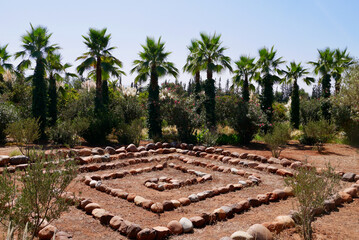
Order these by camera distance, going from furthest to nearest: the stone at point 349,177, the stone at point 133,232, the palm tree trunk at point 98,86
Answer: the palm tree trunk at point 98,86
the stone at point 349,177
the stone at point 133,232

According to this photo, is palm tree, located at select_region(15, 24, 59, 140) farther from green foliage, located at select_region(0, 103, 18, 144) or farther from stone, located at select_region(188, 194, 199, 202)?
stone, located at select_region(188, 194, 199, 202)

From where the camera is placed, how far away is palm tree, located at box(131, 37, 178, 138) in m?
16.1

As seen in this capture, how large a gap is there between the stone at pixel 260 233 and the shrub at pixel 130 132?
9539mm

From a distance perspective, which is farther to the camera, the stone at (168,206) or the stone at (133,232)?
the stone at (168,206)

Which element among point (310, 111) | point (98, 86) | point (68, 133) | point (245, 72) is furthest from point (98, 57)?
point (310, 111)

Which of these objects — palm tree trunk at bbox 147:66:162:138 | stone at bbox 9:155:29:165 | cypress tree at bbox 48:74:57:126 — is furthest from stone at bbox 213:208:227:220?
cypress tree at bbox 48:74:57:126

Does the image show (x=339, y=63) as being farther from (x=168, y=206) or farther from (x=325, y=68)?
(x=168, y=206)

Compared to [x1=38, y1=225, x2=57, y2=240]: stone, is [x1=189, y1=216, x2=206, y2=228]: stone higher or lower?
[x1=38, y1=225, x2=57, y2=240]: stone

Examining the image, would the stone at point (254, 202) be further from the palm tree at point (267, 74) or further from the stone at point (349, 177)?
the palm tree at point (267, 74)

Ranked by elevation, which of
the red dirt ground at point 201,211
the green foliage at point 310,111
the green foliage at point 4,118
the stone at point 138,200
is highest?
the green foliage at point 310,111

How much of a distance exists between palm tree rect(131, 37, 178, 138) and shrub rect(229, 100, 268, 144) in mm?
4267

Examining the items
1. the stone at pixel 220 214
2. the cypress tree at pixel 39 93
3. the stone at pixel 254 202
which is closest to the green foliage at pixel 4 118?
the cypress tree at pixel 39 93

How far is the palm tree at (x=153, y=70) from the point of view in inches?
635

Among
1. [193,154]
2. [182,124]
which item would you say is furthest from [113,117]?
[193,154]
